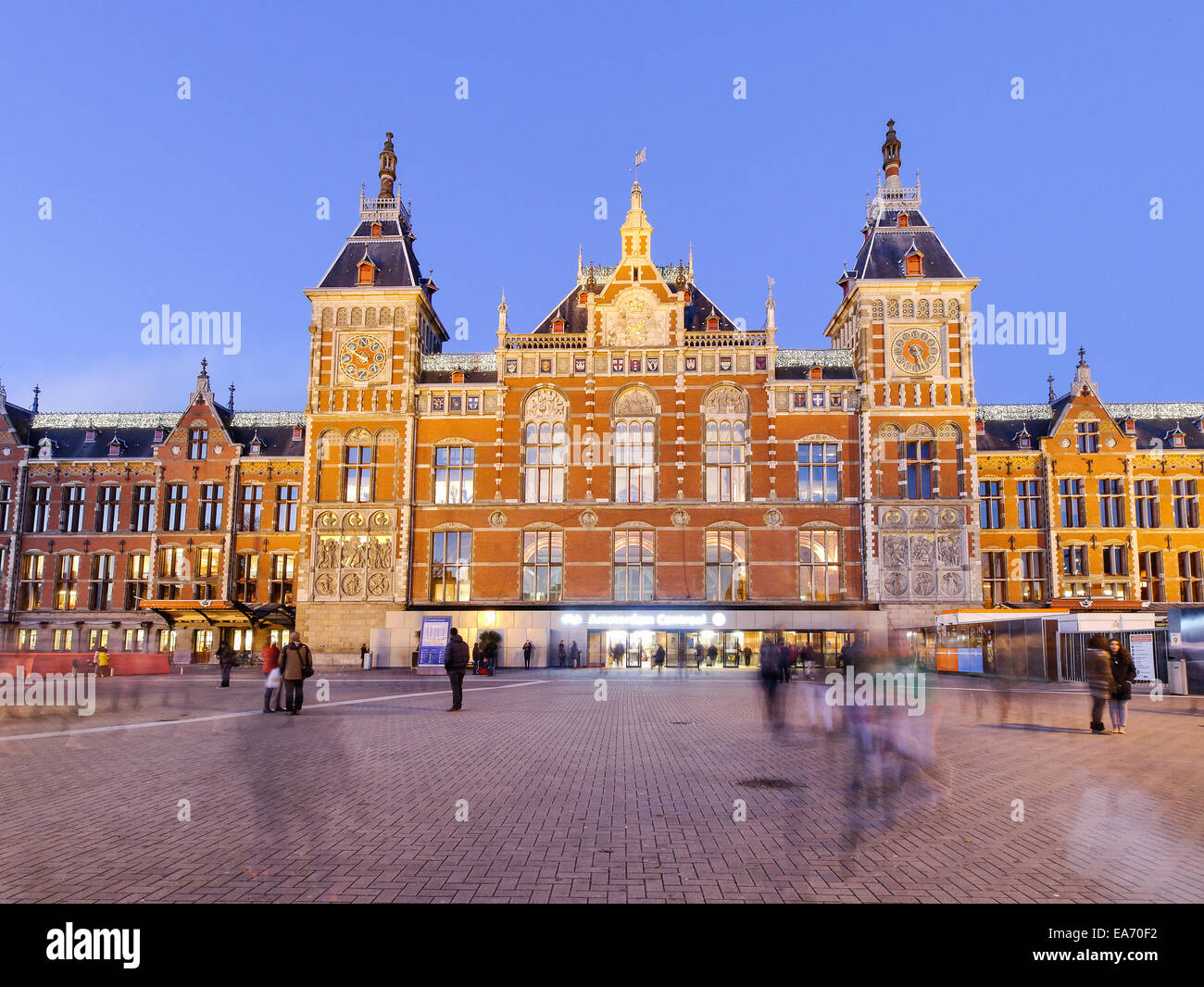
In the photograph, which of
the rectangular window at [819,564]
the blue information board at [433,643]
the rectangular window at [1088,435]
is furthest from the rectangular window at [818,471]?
the blue information board at [433,643]

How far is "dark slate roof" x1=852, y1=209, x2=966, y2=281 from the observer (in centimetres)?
4559

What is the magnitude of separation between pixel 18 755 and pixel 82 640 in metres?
46.2

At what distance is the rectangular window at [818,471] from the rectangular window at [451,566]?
58.8ft

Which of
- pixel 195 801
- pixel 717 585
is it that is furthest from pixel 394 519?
pixel 195 801

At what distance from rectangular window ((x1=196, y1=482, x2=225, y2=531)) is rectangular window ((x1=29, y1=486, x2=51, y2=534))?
1008 centimetres

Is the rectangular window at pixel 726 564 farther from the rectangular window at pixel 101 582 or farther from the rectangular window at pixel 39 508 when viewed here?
the rectangular window at pixel 39 508

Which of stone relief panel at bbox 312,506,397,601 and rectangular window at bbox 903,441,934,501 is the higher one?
rectangular window at bbox 903,441,934,501

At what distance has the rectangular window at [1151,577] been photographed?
4791 cm

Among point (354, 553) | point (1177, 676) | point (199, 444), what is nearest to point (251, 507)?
point (199, 444)

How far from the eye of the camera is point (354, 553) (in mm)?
45062

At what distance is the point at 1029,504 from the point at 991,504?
81.8 inches

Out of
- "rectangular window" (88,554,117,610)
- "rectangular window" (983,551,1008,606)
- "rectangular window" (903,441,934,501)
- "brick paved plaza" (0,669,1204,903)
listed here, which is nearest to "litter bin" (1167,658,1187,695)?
"brick paved plaza" (0,669,1204,903)

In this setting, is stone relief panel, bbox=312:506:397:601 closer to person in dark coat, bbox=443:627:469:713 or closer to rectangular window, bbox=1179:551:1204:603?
person in dark coat, bbox=443:627:469:713
